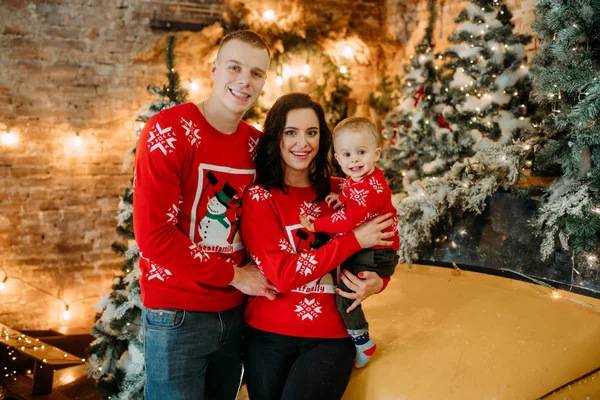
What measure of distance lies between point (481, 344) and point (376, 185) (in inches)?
28.0

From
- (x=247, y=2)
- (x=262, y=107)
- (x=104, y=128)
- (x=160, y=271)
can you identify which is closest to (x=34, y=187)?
(x=104, y=128)

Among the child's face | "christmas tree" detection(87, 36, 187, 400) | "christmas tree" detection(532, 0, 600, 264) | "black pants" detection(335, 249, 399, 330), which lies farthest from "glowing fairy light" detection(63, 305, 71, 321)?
"christmas tree" detection(532, 0, 600, 264)

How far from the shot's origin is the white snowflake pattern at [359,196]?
6.04 ft

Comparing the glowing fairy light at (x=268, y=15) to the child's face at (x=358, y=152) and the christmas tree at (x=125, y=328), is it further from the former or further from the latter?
the child's face at (x=358, y=152)

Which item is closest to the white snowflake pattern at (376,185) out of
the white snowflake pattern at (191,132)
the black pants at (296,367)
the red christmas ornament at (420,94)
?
the black pants at (296,367)

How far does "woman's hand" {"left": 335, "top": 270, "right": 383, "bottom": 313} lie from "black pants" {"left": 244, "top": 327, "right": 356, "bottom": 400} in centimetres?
17

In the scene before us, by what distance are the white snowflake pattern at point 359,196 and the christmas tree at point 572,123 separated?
39.1 inches

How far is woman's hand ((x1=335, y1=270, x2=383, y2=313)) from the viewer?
1757mm

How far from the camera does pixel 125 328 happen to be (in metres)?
2.91

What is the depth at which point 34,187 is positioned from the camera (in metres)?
4.76

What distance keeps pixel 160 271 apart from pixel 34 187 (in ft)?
12.3

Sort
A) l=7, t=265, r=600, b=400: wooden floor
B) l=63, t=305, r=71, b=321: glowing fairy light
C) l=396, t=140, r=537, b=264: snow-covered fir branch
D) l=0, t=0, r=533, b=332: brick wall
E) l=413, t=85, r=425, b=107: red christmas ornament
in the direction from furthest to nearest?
l=63, t=305, r=71, b=321: glowing fairy light, l=0, t=0, r=533, b=332: brick wall, l=413, t=85, r=425, b=107: red christmas ornament, l=396, t=140, r=537, b=264: snow-covered fir branch, l=7, t=265, r=600, b=400: wooden floor

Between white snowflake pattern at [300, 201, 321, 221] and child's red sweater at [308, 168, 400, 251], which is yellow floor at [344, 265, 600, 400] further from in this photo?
white snowflake pattern at [300, 201, 321, 221]

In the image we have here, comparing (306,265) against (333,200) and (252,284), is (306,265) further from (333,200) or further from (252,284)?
(333,200)
